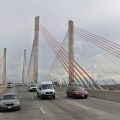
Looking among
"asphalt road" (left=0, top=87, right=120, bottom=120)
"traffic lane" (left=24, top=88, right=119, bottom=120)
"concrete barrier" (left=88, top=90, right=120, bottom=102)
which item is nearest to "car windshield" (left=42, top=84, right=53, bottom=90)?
"concrete barrier" (left=88, top=90, right=120, bottom=102)

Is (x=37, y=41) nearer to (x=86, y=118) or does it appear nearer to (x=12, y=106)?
(x=12, y=106)

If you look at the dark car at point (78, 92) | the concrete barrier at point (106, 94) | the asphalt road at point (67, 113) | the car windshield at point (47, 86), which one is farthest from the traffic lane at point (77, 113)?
the car windshield at point (47, 86)

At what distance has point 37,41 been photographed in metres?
73.4

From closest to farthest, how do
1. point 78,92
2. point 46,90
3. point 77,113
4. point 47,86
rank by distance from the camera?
point 77,113
point 78,92
point 46,90
point 47,86

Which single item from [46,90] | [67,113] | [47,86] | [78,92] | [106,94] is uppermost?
[47,86]

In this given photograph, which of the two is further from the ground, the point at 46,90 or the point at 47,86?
the point at 47,86

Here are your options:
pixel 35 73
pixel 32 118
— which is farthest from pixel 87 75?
pixel 35 73

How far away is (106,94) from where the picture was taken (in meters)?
39.1

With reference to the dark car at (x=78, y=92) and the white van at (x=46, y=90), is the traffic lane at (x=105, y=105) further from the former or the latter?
the white van at (x=46, y=90)

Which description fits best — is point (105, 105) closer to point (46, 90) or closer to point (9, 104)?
point (9, 104)

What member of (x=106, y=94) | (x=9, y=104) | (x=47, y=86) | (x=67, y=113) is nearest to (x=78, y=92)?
(x=47, y=86)

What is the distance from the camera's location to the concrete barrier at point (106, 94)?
116ft

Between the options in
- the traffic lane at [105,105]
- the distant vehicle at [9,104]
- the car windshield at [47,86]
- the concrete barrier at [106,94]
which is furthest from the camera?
the car windshield at [47,86]

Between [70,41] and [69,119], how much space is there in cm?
3596
